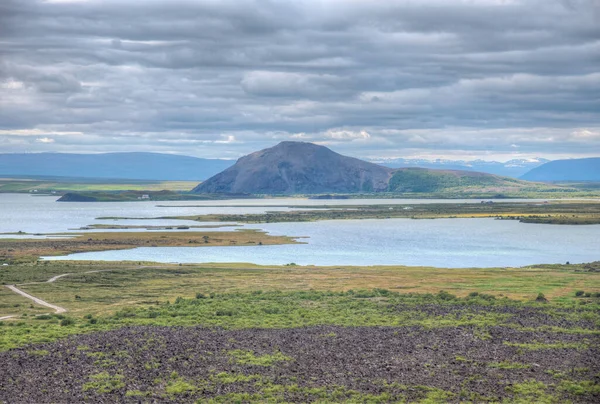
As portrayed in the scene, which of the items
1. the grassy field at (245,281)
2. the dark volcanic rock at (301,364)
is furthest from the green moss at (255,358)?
the grassy field at (245,281)

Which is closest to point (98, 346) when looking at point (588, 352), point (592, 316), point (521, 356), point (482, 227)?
point (521, 356)

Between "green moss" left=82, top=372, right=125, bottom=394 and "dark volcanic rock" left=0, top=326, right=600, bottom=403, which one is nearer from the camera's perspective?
"dark volcanic rock" left=0, top=326, right=600, bottom=403

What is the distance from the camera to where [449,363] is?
42219 millimetres

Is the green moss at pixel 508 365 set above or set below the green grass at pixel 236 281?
above

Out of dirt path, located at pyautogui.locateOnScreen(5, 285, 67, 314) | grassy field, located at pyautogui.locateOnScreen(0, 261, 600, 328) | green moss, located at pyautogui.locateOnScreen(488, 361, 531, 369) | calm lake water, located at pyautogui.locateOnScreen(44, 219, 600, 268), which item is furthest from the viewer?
calm lake water, located at pyautogui.locateOnScreen(44, 219, 600, 268)

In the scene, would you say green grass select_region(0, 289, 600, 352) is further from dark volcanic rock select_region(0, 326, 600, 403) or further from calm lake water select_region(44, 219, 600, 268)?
calm lake water select_region(44, 219, 600, 268)

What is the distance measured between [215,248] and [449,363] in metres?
106

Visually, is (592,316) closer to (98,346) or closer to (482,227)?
(98,346)

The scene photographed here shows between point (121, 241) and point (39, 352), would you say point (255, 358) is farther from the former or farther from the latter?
point (121, 241)

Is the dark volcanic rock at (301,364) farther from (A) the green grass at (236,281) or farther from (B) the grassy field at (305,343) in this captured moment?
(A) the green grass at (236,281)

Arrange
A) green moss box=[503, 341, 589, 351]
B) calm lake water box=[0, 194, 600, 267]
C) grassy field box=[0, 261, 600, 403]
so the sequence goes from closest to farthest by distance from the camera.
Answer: grassy field box=[0, 261, 600, 403] → green moss box=[503, 341, 589, 351] → calm lake water box=[0, 194, 600, 267]

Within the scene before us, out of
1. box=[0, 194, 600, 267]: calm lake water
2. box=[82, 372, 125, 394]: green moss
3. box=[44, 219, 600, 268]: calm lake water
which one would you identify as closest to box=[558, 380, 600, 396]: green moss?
box=[82, 372, 125, 394]: green moss

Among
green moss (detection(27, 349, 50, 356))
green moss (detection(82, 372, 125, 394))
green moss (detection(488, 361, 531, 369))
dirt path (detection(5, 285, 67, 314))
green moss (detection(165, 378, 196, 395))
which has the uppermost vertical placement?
green moss (detection(488, 361, 531, 369))

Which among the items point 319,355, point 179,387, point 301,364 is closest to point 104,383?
point 179,387
